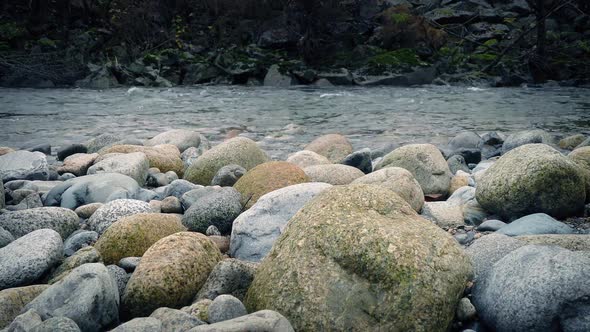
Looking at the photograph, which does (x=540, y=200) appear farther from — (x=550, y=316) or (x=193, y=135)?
(x=193, y=135)

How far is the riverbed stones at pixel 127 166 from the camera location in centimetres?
511

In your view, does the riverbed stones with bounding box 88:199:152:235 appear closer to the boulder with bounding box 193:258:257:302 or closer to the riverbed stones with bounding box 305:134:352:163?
the boulder with bounding box 193:258:257:302

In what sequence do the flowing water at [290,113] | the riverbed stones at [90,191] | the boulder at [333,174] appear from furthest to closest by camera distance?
1. the flowing water at [290,113]
2. the boulder at [333,174]
3. the riverbed stones at [90,191]

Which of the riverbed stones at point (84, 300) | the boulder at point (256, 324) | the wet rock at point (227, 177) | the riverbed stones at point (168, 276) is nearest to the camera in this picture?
the boulder at point (256, 324)

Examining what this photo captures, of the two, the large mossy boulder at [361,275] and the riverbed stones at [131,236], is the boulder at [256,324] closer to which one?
the large mossy boulder at [361,275]

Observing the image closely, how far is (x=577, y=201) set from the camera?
143 inches

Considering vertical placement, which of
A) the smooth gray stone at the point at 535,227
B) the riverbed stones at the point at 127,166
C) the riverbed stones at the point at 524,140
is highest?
the smooth gray stone at the point at 535,227

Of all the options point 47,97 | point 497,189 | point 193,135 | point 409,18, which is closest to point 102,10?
point 47,97

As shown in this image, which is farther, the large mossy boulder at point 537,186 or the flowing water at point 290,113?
the flowing water at point 290,113

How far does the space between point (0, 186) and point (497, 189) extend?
143 inches

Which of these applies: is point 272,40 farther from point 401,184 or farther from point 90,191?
point 401,184

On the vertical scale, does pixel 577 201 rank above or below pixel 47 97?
above

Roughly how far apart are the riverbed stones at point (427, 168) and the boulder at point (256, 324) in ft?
9.41

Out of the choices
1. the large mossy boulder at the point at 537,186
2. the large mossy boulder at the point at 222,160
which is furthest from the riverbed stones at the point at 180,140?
the large mossy boulder at the point at 537,186
